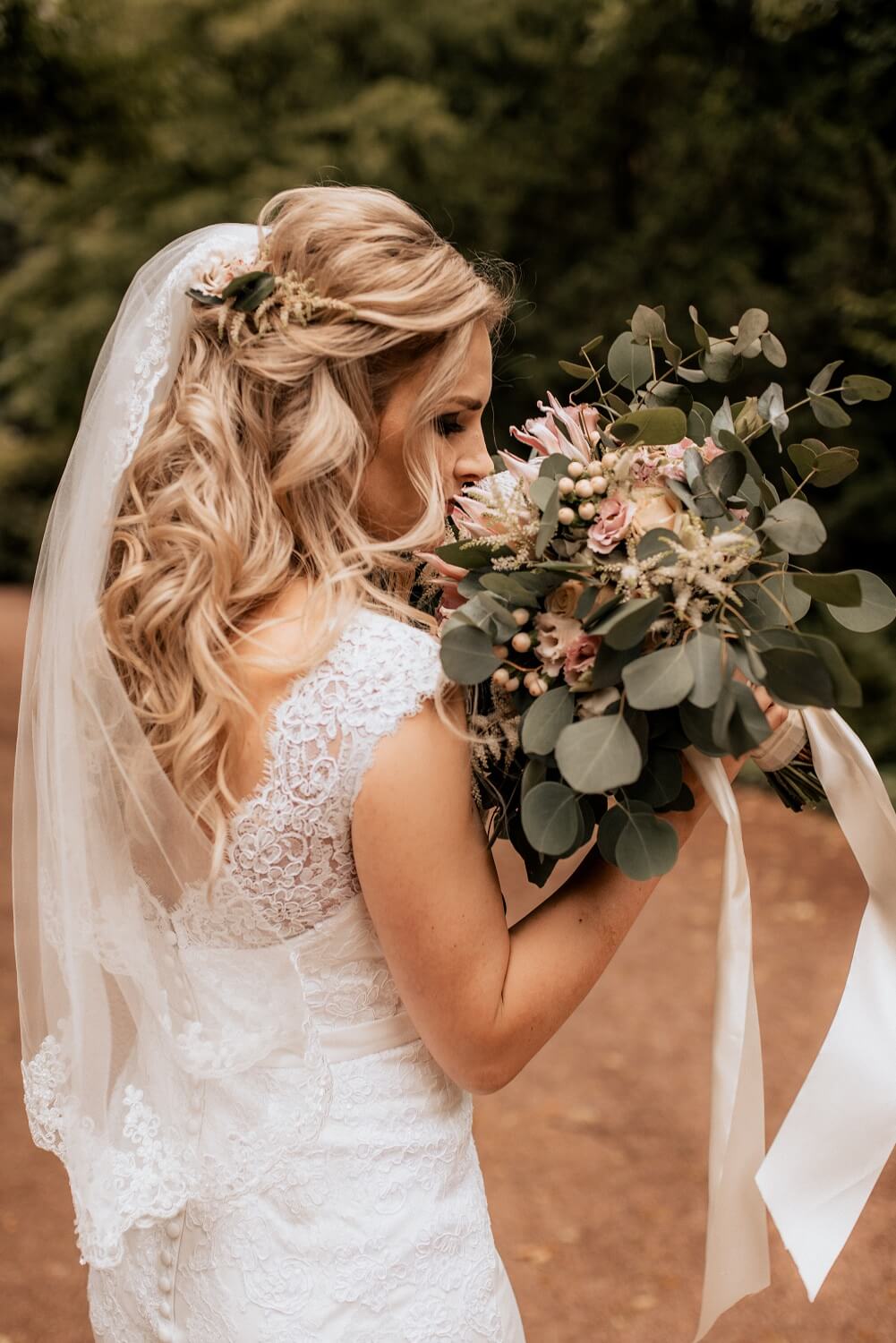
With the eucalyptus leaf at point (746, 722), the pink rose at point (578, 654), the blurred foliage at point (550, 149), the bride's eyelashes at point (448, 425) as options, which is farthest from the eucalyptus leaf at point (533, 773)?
the blurred foliage at point (550, 149)

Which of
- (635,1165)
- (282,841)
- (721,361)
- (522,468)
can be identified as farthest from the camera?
(635,1165)

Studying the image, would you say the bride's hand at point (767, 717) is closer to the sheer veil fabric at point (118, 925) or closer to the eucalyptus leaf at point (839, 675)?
the eucalyptus leaf at point (839, 675)

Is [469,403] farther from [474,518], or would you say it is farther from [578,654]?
[578,654]

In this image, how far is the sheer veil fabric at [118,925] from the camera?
1.77 metres

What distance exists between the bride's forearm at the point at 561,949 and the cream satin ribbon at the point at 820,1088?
19 cm

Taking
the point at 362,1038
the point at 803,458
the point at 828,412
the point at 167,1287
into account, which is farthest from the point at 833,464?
the point at 167,1287

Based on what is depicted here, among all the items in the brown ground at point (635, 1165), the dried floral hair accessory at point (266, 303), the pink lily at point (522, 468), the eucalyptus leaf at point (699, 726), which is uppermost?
the dried floral hair accessory at point (266, 303)

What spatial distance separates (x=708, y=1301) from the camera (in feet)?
6.57

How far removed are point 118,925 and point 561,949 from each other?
67 cm

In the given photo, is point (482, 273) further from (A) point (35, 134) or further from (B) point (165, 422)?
(A) point (35, 134)

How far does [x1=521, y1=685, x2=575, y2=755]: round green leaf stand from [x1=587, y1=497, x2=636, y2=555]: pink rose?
198 mm

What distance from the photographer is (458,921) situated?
5.24 feet

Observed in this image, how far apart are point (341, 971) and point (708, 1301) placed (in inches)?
33.3

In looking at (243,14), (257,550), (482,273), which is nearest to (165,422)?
(257,550)
